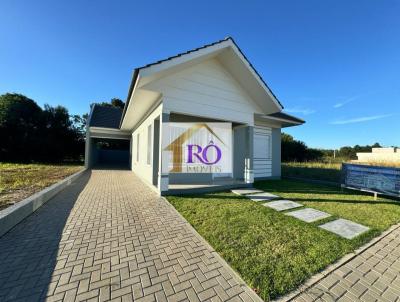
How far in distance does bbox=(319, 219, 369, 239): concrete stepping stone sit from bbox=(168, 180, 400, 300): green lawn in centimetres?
13

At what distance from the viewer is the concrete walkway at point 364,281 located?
6.63ft

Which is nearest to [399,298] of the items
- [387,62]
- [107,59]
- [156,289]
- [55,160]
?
[156,289]

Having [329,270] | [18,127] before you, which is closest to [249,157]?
[329,270]

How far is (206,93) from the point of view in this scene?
6.81 m

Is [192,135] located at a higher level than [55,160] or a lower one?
higher

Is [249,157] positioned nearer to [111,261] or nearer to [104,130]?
[111,261]

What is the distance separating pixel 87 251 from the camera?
9.21 ft

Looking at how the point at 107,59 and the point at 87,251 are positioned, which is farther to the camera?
the point at 107,59

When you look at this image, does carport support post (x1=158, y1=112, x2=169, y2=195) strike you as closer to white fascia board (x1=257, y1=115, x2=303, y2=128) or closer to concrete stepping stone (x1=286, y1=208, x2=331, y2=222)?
concrete stepping stone (x1=286, y1=208, x2=331, y2=222)

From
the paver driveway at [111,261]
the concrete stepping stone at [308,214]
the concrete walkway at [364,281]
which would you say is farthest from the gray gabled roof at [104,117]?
the concrete walkway at [364,281]

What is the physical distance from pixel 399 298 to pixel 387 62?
12.0 meters

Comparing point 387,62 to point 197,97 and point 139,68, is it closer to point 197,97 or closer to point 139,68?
point 197,97

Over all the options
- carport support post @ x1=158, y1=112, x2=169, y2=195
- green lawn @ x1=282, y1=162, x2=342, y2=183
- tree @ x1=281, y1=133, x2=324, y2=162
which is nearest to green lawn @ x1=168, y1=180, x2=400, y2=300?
carport support post @ x1=158, y1=112, x2=169, y2=195
